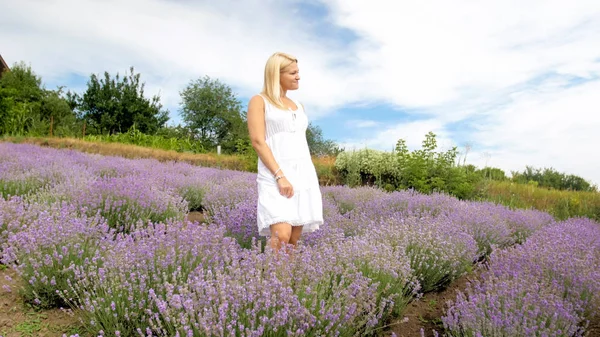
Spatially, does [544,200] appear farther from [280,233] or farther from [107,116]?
[107,116]

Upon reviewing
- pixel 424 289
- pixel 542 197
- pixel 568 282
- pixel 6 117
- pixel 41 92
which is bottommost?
pixel 424 289

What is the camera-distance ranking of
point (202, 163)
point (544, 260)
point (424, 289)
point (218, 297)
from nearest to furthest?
point (218, 297)
point (544, 260)
point (424, 289)
point (202, 163)

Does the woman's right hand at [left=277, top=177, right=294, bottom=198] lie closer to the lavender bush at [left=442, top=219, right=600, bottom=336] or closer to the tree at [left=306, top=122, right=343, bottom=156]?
the lavender bush at [left=442, top=219, right=600, bottom=336]

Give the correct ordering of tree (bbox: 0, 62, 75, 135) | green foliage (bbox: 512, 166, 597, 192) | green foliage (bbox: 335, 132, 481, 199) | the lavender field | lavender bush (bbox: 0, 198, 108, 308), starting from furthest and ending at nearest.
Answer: tree (bbox: 0, 62, 75, 135), green foliage (bbox: 512, 166, 597, 192), green foliage (bbox: 335, 132, 481, 199), lavender bush (bbox: 0, 198, 108, 308), the lavender field

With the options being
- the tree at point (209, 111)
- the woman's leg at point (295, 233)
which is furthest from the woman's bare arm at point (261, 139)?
the tree at point (209, 111)

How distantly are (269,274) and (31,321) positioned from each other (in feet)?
5.58

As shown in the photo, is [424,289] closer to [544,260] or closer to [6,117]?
[544,260]

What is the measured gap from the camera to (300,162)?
3215mm

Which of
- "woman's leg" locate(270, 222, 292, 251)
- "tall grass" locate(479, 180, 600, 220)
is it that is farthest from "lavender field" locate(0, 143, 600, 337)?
"tall grass" locate(479, 180, 600, 220)

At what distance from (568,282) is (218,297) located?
239 centimetres

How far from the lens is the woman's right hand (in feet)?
9.91

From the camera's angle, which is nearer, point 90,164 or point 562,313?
point 562,313

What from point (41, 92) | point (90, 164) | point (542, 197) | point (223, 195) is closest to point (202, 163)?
point (90, 164)

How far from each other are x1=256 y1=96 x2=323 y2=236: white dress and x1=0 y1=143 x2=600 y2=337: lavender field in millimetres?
204
